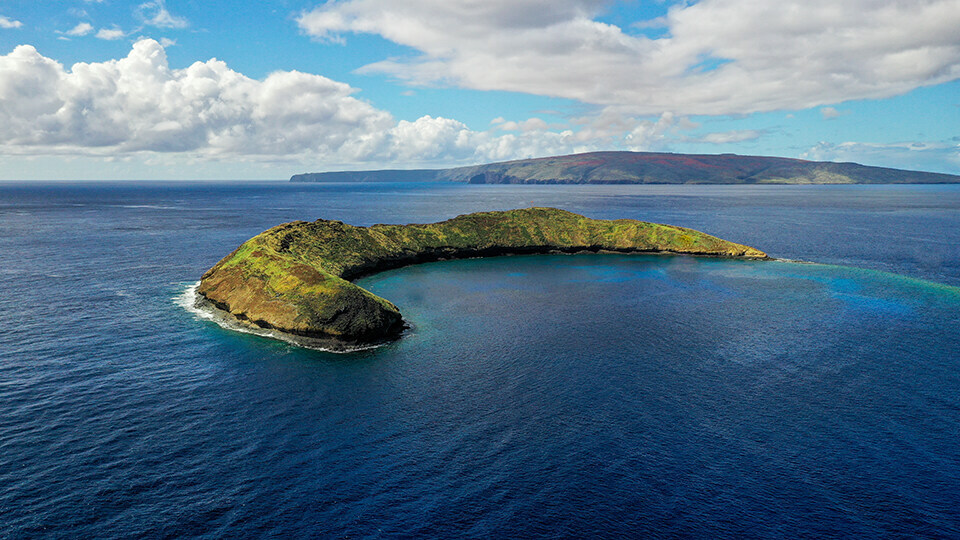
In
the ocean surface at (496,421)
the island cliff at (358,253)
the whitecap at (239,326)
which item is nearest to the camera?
the ocean surface at (496,421)

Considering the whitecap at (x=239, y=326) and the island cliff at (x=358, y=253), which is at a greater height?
the island cliff at (x=358, y=253)

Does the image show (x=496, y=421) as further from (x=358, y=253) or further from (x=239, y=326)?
(x=358, y=253)

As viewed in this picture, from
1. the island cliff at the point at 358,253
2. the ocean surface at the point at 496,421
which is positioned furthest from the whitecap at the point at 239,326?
the ocean surface at the point at 496,421

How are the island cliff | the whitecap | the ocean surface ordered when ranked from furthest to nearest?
the island cliff
the whitecap
the ocean surface

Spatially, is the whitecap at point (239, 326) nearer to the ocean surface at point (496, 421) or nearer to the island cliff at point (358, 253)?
the island cliff at point (358, 253)

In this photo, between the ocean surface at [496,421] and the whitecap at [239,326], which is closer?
the ocean surface at [496,421]

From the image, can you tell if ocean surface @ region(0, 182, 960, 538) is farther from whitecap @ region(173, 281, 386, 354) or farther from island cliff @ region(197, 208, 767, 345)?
island cliff @ region(197, 208, 767, 345)

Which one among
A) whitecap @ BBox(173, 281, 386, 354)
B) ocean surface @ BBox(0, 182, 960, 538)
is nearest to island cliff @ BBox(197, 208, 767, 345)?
whitecap @ BBox(173, 281, 386, 354)
